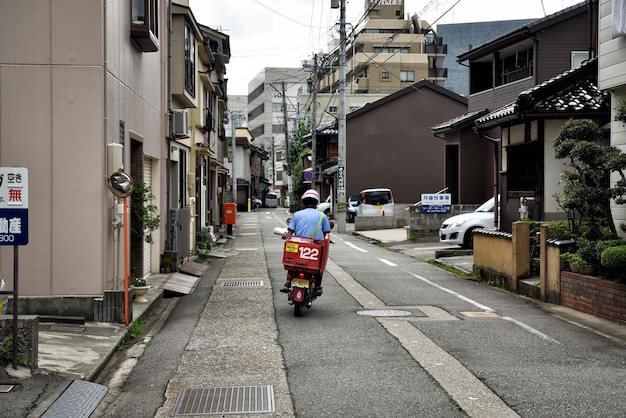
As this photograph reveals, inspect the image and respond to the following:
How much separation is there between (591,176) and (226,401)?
8650mm

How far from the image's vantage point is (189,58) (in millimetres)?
21766

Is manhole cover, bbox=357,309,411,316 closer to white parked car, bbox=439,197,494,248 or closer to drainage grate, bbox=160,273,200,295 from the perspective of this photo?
drainage grate, bbox=160,273,200,295

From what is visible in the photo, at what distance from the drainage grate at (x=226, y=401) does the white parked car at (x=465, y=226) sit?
1764cm

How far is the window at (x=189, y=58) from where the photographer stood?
21.1 meters

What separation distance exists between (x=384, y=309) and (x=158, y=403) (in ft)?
19.3

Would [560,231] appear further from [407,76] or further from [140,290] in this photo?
[407,76]

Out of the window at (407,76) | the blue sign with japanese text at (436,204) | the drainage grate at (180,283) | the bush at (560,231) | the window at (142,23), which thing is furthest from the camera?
the window at (407,76)

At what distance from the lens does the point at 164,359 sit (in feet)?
28.4

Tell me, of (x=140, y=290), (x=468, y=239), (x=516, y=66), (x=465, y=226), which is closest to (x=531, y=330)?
(x=140, y=290)

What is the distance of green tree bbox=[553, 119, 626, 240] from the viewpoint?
477 inches

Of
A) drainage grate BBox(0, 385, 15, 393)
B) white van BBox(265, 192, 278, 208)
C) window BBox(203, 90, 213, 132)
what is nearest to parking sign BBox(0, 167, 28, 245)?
drainage grate BBox(0, 385, 15, 393)

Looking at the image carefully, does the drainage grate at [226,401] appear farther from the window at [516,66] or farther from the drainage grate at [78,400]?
the window at [516,66]

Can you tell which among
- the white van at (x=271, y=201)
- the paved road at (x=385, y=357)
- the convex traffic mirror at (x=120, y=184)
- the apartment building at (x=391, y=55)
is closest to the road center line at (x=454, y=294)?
the paved road at (x=385, y=357)

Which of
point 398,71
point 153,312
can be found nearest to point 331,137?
point 398,71
